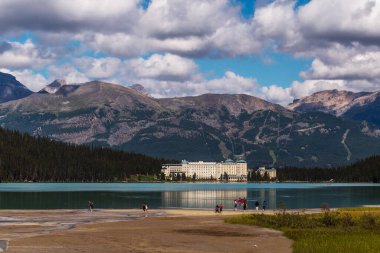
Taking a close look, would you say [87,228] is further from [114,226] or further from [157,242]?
[157,242]

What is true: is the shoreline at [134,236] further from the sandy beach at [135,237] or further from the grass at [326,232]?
the grass at [326,232]

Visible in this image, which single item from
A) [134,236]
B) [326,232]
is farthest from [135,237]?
[326,232]

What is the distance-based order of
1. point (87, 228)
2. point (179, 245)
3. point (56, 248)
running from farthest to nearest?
point (87, 228) → point (179, 245) → point (56, 248)

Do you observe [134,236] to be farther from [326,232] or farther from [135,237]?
[326,232]

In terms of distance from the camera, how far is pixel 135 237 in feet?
221

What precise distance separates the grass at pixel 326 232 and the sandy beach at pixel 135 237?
7.55 feet

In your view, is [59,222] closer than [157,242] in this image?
No

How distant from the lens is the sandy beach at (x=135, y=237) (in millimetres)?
57750

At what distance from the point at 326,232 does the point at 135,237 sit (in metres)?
23.6

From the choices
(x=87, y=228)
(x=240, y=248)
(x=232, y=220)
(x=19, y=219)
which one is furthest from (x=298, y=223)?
(x=19, y=219)

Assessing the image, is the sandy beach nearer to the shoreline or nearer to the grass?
the shoreline

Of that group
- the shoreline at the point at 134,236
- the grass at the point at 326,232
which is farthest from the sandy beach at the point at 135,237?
the grass at the point at 326,232

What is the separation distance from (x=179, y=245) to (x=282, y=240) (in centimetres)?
1285

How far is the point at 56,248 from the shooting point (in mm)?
56375
